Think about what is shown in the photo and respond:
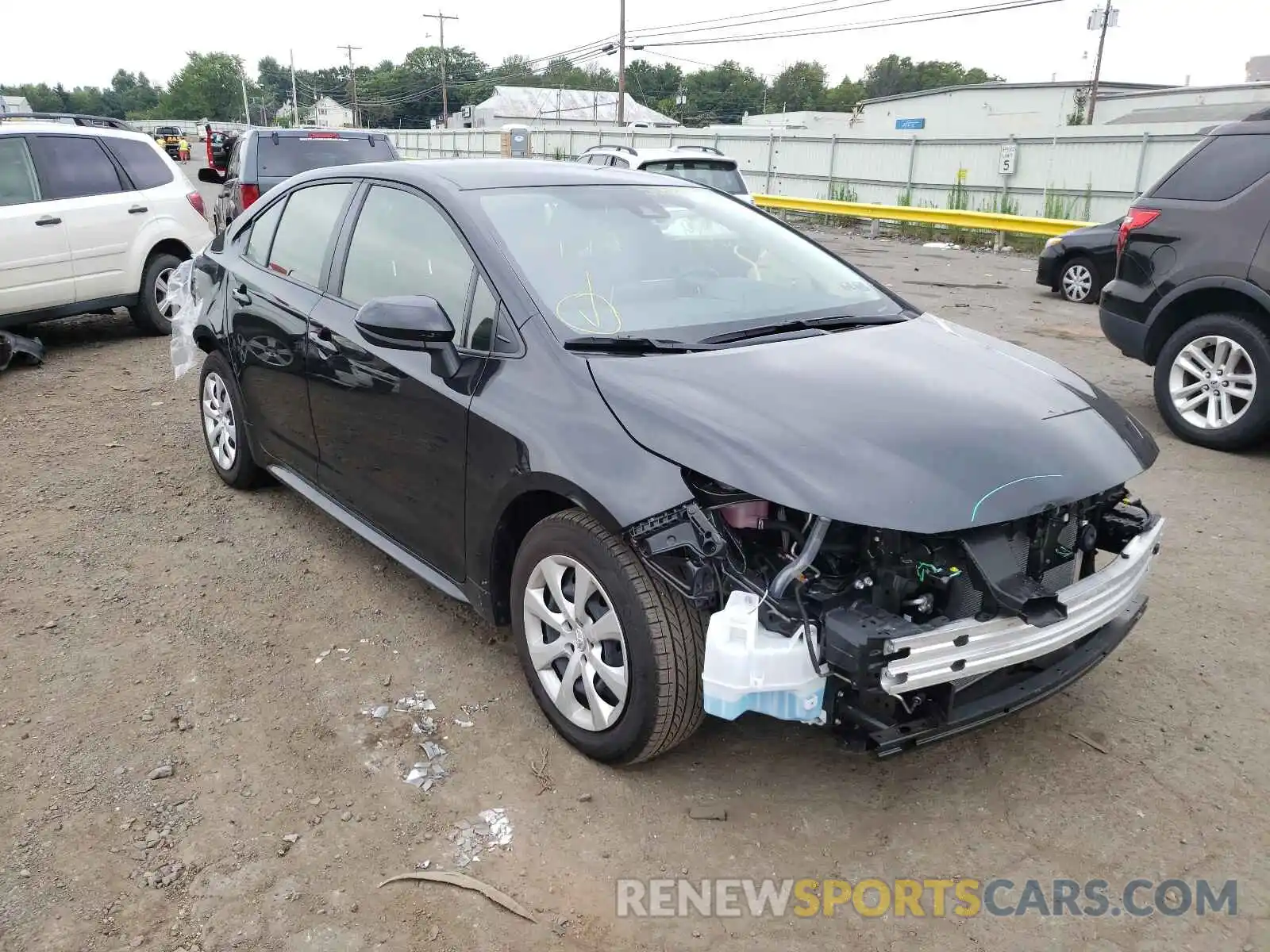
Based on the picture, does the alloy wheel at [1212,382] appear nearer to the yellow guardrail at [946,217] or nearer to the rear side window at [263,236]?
the rear side window at [263,236]

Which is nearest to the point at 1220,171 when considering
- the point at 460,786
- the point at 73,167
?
the point at 460,786

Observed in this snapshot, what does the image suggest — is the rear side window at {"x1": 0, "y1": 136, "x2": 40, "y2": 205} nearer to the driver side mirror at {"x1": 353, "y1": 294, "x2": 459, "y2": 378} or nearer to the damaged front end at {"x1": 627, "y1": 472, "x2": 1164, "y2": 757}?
the driver side mirror at {"x1": 353, "y1": 294, "x2": 459, "y2": 378}

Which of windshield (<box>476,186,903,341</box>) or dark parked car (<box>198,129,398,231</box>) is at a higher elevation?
dark parked car (<box>198,129,398,231</box>)

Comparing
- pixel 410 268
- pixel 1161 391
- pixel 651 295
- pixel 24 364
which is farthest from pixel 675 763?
pixel 24 364

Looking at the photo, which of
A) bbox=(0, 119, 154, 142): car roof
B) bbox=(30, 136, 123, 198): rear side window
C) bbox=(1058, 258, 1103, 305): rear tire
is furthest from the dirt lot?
bbox=(1058, 258, 1103, 305): rear tire

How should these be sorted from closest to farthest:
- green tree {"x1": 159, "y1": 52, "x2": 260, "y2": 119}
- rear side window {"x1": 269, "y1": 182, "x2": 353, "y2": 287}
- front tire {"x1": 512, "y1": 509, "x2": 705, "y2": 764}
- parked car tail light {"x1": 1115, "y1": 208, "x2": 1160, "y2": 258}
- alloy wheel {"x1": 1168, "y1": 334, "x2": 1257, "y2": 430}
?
front tire {"x1": 512, "y1": 509, "x2": 705, "y2": 764}
rear side window {"x1": 269, "y1": 182, "x2": 353, "y2": 287}
alloy wheel {"x1": 1168, "y1": 334, "x2": 1257, "y2": 430}
parked car tail light {"x1": 1115, "y1": 208, "x2": 1160, "y2": 258}
green tree {"x1": 159, "y1": 52, "x2": 260, "y2": 119}

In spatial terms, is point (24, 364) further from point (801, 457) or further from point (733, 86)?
point (733, 86)

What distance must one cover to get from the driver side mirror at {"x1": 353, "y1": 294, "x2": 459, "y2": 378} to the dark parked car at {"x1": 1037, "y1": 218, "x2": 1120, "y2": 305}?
33.9 ft

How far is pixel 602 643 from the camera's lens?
286cm

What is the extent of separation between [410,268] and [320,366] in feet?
2.22

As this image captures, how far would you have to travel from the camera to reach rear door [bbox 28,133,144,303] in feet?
27.2

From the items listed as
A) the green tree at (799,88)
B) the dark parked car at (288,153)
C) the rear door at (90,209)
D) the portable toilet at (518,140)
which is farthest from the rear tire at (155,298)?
the green tree at (799,88)

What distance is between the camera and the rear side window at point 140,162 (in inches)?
350

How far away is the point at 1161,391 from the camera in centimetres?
634
